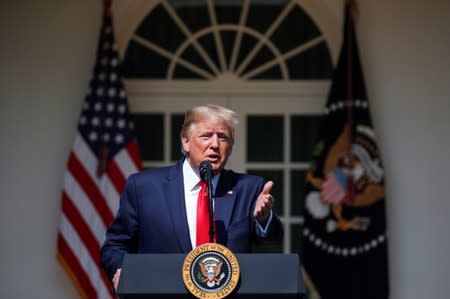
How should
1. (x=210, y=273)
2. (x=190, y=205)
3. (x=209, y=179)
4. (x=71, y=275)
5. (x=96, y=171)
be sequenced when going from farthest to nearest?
(x=96, y=171), (x=71, y=275), (x=190, y=205), (x=209, y=179), (x=210, y=273)

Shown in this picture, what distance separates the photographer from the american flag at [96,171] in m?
7.77

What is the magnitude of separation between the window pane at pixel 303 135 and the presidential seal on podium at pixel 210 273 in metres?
4.80

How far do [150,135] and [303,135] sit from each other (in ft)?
3.59

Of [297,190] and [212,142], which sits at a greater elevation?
[212,142]

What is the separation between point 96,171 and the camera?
786 centimetres

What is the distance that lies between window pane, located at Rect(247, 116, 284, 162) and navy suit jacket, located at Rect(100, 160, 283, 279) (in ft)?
13.3

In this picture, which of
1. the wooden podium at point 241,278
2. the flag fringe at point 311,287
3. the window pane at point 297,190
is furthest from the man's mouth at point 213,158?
the window pane at point 297,190

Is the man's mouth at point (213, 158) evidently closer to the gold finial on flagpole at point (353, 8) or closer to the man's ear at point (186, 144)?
the man's ear at point (186, 144)

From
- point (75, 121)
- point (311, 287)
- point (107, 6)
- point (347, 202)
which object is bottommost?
point (311, 287)

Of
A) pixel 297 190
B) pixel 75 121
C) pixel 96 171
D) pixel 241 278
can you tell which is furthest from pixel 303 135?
pixel 241 278

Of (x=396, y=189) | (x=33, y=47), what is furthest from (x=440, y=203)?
(x=33, y=47)

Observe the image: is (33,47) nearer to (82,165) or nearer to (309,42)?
(82,165)

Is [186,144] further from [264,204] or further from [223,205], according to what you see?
[264,204]

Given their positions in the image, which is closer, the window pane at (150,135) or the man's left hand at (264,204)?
the man's left hand at (264,204)
